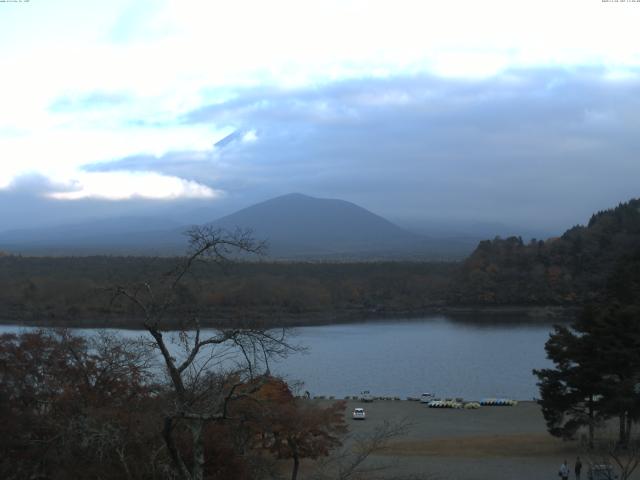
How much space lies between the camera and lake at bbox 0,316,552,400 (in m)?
18.9

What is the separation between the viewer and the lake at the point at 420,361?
18859 millimetres

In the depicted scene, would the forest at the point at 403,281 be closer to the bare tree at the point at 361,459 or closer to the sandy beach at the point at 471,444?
the sandy beach at the point at 471,444

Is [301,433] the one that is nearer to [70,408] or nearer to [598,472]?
[70,408]

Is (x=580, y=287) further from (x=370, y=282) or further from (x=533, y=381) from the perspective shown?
(x=533, y=381)

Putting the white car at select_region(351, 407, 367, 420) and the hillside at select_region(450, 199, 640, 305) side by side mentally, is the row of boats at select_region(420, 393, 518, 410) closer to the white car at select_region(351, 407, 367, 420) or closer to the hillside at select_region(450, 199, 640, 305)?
the white car at select_region(351, 407, 367, 420)

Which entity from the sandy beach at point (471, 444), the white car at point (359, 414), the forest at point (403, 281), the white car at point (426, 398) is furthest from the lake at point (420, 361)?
the forest at point (403, 281)

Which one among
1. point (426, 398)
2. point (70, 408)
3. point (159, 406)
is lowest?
point (426, 398)

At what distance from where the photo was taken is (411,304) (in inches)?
1729

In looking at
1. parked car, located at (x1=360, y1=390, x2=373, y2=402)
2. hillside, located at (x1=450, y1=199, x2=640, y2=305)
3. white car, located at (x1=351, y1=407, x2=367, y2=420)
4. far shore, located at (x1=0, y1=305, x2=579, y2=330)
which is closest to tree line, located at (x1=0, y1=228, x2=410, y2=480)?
white car, located at (x1=351, y1=407, x2=367, y2=420)

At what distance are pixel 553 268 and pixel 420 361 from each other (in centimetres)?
2361

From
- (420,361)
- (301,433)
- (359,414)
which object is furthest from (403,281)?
(301,433)

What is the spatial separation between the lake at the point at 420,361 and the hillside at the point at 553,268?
376 inches

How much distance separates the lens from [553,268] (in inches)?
1730

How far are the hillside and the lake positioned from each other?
9549 millimetres
